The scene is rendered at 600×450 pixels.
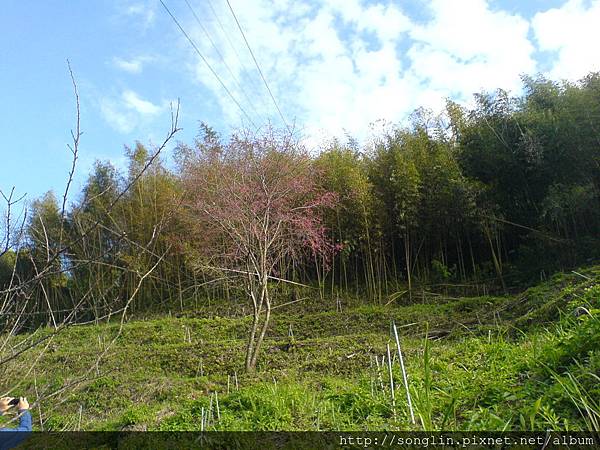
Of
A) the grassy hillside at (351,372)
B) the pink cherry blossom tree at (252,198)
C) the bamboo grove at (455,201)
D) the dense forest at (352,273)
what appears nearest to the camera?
the grassy hillside at (351,372)

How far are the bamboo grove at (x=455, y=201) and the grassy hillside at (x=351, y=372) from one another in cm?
138

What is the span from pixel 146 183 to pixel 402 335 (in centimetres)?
775

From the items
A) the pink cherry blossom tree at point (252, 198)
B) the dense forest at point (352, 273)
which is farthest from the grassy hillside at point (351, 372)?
the pink cherry blossom tree at point (252, 198)

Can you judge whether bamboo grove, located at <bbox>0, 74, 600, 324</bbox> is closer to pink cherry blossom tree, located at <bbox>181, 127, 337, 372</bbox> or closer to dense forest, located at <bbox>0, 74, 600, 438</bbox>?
dense forest, located at <bbox>0, 74, 600, 438</bbox>

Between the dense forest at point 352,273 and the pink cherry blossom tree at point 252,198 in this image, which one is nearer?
the dense forest at point 352,273

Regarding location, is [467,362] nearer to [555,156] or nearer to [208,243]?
[208,243]

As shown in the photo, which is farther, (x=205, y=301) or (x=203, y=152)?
(x=205, y=301)

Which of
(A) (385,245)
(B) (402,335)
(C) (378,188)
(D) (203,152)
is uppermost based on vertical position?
(D) (203,152)

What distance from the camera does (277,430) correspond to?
3.43 meters

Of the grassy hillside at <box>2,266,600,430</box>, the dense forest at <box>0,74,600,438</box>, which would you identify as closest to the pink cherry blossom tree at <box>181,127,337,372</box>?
the dense forest at <box>0,74,600,438</box>

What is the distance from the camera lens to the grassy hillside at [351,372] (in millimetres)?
2248

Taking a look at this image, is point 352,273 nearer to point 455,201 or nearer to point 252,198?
point 455,201

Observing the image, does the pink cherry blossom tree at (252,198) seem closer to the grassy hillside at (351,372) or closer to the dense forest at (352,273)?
the dense forest at (352,273)

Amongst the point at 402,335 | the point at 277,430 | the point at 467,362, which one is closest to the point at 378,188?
the point at 402,335
